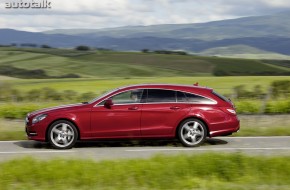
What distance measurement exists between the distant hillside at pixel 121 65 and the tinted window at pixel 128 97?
2191 inches

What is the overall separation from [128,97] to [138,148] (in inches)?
44.6

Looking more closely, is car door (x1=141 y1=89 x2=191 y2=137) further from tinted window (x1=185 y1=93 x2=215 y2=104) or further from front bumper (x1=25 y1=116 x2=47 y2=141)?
front bumper (x1=25 y1=116 x2=47 y2=141)

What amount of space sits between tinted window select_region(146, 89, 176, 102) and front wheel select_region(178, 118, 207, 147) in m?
0.63

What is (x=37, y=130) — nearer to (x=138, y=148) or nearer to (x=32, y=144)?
(x=32, y=144)

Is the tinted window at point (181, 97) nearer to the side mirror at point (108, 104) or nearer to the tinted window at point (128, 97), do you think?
the tinted window at point (128, 97)

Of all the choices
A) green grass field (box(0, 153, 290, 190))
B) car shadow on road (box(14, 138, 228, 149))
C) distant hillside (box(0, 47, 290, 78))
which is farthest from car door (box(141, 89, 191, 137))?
distant hillside (box(0, 47, 290, 78))

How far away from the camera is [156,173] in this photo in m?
7.60

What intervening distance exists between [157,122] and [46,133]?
7.82 feet

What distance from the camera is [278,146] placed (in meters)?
12.5

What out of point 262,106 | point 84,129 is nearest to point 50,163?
point 84,129

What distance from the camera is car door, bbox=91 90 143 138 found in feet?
40.4

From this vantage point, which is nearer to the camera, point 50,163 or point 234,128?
point 50,163

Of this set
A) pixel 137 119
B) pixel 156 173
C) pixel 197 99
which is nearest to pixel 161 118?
pixel 137 119

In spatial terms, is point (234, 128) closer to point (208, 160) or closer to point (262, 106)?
point (208, 160)
